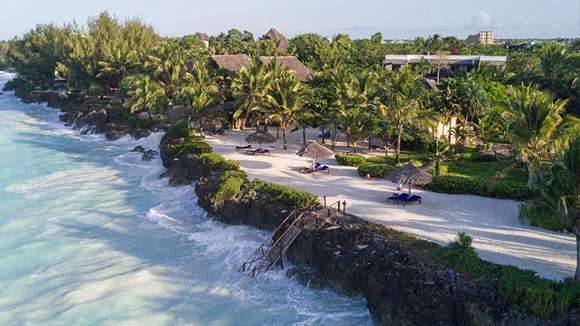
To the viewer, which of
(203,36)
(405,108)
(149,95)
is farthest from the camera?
(203,36)

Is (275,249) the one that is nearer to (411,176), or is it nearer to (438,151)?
(411,176)

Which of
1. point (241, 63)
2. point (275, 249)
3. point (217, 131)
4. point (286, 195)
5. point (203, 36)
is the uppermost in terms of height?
point (203, 36)

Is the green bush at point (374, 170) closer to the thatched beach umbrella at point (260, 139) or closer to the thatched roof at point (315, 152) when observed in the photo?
the thatched roof at point (315, 152)

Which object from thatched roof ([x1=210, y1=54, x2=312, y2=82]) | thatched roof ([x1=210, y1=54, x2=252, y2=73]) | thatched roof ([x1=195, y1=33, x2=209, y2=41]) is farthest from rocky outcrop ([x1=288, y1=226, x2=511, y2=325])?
thatched roof ([x1=195, y1=33, x2=209, y2=41])

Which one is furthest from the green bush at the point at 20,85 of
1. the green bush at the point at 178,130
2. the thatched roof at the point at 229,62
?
the green bush at the point at 178,130

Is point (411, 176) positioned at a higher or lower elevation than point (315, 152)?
lower

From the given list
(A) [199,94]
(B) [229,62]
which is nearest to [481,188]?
(A) [199,94]

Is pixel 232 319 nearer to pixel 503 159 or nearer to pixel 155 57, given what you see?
pixel 503 159

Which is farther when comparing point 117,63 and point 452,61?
point 452,61
